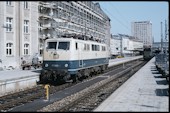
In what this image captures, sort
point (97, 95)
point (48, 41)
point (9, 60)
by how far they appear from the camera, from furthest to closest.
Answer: point (9, 60) → point (48, 41) → point (97, 95)

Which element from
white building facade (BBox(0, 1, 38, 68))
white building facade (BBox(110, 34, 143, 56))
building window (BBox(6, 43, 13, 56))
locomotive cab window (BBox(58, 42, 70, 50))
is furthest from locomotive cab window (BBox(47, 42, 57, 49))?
white building facade (BBox(110, 34, 143, 56))

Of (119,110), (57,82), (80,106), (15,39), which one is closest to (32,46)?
(15,39)

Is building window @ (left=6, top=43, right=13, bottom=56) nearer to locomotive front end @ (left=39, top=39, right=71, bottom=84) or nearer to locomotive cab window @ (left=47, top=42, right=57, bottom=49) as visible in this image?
locomotive cab window @ (left=47, top=42, right=57, bottom=49)

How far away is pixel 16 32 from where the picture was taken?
43688 mm

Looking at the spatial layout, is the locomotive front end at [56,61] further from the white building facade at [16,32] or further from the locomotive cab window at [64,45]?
the white building facade at [16,32]

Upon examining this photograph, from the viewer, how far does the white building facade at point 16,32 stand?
4016 cm

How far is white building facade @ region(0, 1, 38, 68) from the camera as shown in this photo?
40.2 m

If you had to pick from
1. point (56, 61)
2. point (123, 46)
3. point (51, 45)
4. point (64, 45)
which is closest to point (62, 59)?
point (56, 61)

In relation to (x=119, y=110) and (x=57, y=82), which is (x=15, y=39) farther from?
(x=119, y=110)

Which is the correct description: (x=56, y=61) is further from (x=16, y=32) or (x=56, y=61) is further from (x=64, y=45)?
(x=16, y=32)

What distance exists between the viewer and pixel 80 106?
14539 millimetres

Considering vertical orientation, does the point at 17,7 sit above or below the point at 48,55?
above

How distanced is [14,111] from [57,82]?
42.0 ft

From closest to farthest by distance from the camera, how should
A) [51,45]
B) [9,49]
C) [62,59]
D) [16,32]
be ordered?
[62,59], [51,45], [9,49], [16,32]
